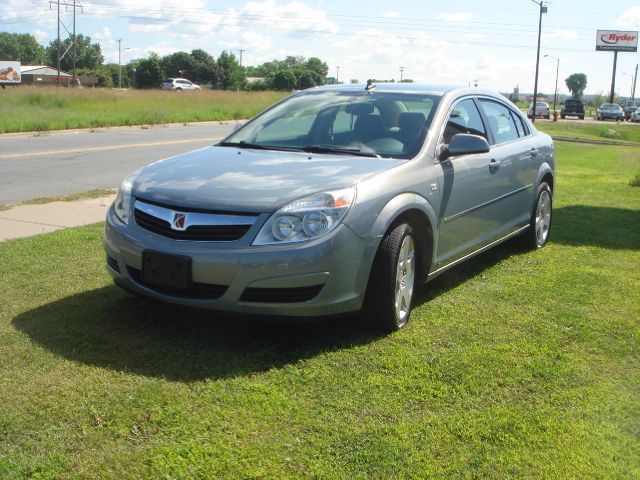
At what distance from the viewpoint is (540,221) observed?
24.7ft

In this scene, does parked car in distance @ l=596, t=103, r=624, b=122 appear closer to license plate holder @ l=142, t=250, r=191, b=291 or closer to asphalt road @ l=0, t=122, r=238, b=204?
asphalt road @ l=0, t=122, r=238, b=204

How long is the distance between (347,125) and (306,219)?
158 centimetres

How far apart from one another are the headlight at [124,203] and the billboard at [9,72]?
299 ft

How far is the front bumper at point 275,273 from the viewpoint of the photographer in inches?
165

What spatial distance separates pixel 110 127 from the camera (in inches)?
1104

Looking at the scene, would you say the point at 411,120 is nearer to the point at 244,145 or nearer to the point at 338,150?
the point at 338,150

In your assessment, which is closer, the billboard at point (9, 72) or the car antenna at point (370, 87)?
the car antenna at point (370, 87)

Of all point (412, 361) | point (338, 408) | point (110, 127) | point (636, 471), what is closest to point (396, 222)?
point (412, 361)

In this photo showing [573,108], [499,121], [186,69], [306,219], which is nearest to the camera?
[306,219]

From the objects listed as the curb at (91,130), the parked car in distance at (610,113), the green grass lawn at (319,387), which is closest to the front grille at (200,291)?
the green grass lawn at (319,387)

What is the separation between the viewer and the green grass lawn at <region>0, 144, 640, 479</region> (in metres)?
3.20

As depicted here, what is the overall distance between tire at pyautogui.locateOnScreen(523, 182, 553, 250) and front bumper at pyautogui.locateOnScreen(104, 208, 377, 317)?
3.28m

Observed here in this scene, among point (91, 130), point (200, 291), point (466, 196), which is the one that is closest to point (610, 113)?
point (91, 130)

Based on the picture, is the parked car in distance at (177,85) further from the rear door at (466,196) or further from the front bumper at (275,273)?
the front bumper at (275,273)
